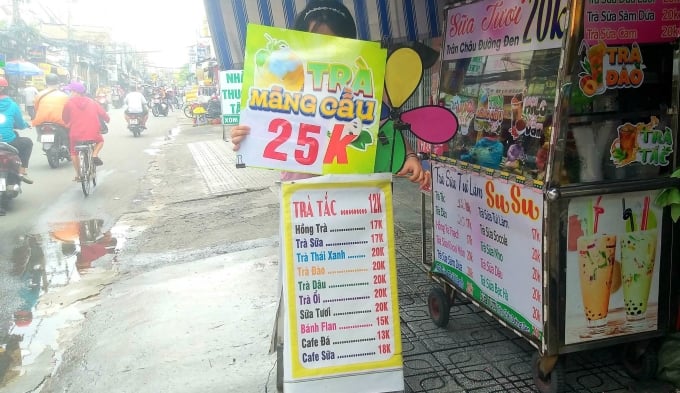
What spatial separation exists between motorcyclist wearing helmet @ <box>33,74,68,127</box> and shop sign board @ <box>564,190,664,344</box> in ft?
35.1

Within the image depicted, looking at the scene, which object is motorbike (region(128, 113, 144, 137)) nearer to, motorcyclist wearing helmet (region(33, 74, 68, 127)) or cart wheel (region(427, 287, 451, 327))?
motorcyclist wearing helmet (region(33, 74, 68, 127))

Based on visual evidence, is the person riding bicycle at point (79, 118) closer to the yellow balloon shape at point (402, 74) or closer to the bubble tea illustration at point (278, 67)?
the bubble tea illustration at point (278, 67)

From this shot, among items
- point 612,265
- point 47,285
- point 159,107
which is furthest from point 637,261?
point 159,107

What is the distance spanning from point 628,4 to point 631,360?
1.78 m

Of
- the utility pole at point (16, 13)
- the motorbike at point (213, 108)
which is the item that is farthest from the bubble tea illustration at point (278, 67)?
the utility pole at point (16, 13)

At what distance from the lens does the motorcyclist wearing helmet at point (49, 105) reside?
1080cm

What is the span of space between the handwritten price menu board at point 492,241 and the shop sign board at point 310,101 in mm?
811

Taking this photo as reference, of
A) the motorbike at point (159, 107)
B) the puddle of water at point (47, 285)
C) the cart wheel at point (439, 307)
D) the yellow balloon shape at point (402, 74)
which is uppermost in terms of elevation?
the motorbike at point (159, 107)

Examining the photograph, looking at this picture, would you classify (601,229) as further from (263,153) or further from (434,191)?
(263,153)

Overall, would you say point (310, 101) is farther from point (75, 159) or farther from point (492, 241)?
point (75, 159)

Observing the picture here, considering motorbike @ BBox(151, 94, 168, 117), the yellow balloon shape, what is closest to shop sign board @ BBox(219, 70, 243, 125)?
the yellow balloon shape

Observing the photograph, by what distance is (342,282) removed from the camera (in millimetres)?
2492

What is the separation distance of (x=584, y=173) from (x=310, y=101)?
4.39ft

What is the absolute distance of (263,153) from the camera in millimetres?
2355
